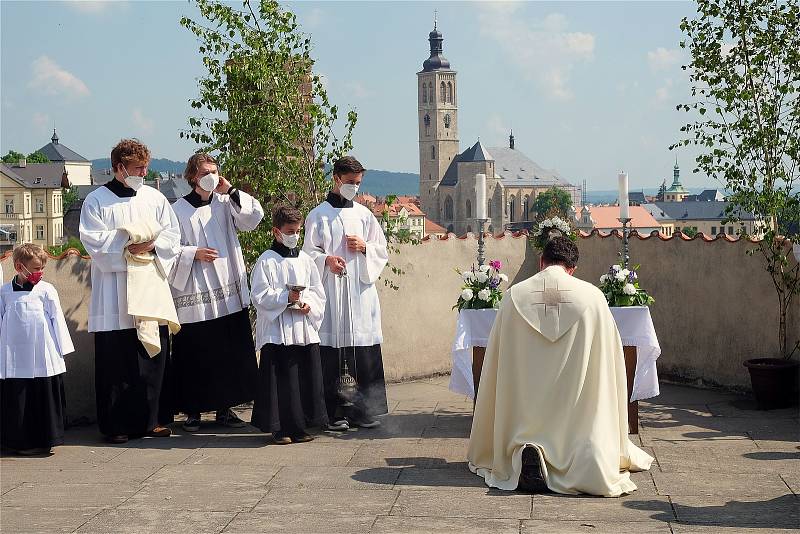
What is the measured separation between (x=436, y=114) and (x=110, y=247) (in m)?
180

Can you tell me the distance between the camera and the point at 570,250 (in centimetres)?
648

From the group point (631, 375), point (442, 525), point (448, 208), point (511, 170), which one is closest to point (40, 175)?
point (448, 208)

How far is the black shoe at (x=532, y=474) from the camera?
6102mm

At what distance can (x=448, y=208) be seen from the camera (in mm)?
180375

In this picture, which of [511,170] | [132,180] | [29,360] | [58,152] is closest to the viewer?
[29,360]

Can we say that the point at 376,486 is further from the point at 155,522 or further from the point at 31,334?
the point at 31,334

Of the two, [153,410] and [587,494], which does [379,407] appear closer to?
[153,410]

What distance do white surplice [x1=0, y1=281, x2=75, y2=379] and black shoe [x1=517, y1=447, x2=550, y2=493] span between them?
10.5ft

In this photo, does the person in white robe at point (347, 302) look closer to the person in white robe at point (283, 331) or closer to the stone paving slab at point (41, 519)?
the person in white robe at point (283, 331)

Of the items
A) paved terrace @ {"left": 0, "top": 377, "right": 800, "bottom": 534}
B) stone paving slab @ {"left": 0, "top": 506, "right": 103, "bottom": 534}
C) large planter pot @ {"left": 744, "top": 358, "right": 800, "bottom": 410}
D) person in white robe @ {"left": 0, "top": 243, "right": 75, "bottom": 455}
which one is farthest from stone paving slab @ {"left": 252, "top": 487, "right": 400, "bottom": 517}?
large planter pot @ {"left": 744, "top": 358, "right": 800, "bottom": 410}

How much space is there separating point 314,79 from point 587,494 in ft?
14.9

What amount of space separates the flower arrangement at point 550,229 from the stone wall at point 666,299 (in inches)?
50.9

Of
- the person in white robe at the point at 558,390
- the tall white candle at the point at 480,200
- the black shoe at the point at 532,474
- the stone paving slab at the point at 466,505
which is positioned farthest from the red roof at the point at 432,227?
the stone paving slab at the point at 466,505

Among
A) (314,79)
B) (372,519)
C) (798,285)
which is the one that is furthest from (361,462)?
(798,285)
